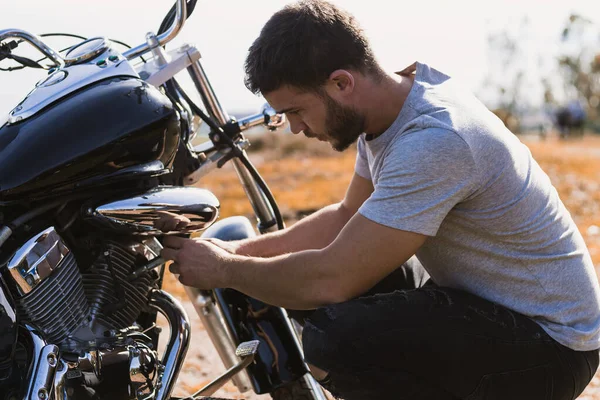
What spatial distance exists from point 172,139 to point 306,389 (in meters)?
0.95

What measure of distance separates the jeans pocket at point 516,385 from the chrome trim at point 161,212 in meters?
0.88

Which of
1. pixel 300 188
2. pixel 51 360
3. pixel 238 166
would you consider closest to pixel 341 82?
pixel 238 166

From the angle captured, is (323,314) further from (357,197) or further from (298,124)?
(357,197)

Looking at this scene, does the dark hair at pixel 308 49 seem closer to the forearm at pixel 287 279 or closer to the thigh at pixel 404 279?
the forearm at pixel 287 279

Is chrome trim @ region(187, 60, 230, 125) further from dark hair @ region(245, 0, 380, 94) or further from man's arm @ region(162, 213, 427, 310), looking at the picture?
man's arm @ region(162, 213, 427, 310)

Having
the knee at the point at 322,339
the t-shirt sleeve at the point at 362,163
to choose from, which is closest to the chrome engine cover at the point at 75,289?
the knee at the point at 322,339

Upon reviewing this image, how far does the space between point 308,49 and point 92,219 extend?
75 centimetres

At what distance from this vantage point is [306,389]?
267cm

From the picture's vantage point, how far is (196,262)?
7.61 feet

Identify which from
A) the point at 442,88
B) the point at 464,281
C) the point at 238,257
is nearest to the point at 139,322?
the point at 238,257

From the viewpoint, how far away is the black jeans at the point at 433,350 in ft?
7.38

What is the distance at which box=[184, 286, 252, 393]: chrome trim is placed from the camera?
2809mm

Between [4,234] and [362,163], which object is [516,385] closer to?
[362,163]

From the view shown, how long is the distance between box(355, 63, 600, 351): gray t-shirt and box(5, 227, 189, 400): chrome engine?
2.17 ft
